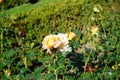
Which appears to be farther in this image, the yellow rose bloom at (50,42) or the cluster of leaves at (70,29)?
the cluster of leaves at (70,29)

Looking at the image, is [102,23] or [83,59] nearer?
[83,59]

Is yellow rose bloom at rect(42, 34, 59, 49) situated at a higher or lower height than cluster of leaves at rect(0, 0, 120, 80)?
higher

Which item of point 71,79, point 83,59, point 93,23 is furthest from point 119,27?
point 71,79

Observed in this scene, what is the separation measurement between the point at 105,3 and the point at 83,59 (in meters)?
4.64

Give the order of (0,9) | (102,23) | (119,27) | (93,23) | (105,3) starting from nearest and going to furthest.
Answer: (119,27) → (102,23) → (93,23) → (105,3) → (0,9)

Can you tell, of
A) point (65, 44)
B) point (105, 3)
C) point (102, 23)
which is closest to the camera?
point (65, 44)

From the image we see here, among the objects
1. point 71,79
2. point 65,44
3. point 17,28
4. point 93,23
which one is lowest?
point 93,23

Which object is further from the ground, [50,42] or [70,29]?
[50,42]

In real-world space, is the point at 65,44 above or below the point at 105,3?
above

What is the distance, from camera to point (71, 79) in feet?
10.1

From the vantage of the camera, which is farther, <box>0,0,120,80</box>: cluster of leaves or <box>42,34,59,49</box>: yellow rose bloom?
<box>0,0,120,80</box>: cluster of leaves

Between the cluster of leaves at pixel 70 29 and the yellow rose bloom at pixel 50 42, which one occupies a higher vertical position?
the yellow rose bloom at pixel 50 42

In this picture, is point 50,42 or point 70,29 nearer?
point 50,42

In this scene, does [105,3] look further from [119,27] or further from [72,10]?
[119,27]
